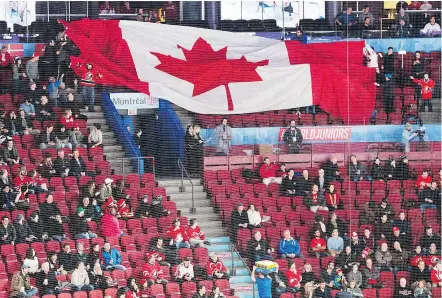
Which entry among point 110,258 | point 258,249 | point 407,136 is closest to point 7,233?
point 110,258

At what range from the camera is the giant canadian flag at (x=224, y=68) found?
13242 mm

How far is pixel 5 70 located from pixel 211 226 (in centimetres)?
267

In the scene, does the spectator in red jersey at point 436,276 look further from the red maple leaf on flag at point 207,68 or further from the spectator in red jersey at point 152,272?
the red maple leaf on flag at point 207,68

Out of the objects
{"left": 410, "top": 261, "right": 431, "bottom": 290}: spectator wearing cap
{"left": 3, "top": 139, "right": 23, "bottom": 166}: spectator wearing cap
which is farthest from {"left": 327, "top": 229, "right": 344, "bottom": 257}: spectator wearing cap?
{"left": 3, "top": 139, "right": 23, "bottom": 166}: spectator wearing cap

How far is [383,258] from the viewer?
12422 mm

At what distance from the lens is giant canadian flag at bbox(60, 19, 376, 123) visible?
13.2m

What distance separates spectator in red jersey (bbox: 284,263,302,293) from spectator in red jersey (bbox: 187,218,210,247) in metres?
0.81

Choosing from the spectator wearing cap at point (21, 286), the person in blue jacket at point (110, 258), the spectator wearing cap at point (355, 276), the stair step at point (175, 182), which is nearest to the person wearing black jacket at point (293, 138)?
the stair step at point (175, 182)

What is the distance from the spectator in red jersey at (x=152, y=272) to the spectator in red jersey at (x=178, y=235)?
0.52 meters

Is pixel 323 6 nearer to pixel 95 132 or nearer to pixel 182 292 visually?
pixel 95 132

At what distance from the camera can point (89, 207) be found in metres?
11.9

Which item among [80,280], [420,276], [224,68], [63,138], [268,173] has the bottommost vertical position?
[420,276]

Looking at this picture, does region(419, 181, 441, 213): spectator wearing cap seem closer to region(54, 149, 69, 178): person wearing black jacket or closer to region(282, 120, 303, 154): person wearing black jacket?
region(282, 120, 303, 154): person wearing black jacket

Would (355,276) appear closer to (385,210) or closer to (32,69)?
(385,210)
